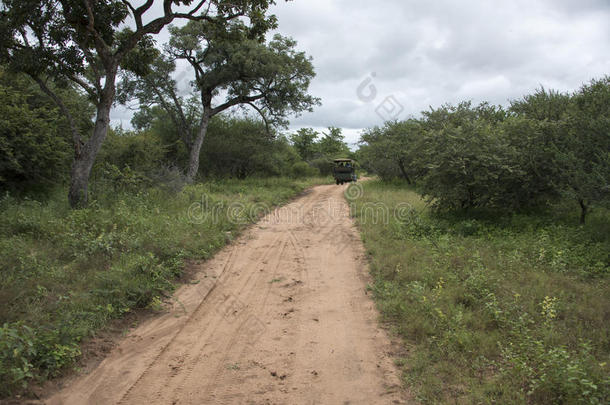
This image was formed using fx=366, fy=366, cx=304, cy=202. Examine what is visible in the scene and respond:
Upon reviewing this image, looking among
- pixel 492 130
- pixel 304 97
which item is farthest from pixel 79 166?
pixel 304 97

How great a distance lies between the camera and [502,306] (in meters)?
5.13

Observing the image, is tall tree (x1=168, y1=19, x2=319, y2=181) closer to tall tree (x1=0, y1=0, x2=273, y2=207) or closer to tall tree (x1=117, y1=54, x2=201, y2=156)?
tall tree (x1=117, y1=54, x2=201, y2=156)

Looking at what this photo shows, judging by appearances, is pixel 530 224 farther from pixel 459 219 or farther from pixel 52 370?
pixel 52 370

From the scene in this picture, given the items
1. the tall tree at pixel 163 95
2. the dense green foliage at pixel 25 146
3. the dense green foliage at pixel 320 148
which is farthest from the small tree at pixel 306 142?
the dense green foliage at pixel 25 146

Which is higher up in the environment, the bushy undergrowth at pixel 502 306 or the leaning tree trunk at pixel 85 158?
the leaning tree trunk at pixel 85 158

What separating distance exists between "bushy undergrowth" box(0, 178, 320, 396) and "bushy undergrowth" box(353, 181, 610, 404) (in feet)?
12.2

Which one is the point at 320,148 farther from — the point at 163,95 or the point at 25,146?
the point at 25,146

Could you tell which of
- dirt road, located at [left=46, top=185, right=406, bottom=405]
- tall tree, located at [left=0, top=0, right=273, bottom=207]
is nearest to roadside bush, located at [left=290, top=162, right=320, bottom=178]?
tall tree, located at [left=0, top=0, right=273, bottom=207]

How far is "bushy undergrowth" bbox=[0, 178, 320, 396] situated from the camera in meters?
3.90

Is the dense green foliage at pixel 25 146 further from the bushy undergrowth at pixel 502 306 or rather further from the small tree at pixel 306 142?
the small tree at pixel 306 142

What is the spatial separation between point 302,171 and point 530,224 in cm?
2292

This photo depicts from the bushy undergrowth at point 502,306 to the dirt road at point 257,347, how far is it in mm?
518

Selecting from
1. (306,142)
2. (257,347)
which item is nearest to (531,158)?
(257,347)

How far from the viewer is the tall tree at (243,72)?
18734mm
